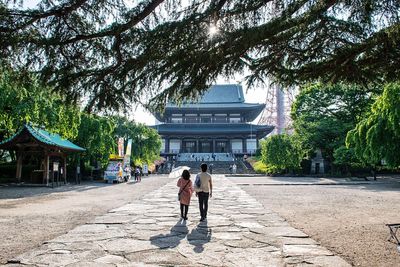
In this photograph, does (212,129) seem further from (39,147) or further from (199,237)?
(199,237)

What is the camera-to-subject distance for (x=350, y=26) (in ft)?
11.2

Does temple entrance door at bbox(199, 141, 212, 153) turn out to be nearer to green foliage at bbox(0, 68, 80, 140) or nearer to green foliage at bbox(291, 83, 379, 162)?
green foliage at bbox(291, 83, 379, 162)

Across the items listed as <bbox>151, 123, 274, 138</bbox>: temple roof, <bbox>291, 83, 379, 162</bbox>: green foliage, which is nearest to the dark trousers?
<bbox>291, 83, 379, 162</bbox>: green foliage

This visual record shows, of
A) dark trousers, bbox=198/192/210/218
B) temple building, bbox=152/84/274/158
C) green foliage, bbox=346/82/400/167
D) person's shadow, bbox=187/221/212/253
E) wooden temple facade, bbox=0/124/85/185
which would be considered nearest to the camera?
person's shadow, bbox=187/221/212/253

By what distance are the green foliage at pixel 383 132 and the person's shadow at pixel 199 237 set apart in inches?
495

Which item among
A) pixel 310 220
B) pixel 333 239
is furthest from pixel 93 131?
pixel 333 239

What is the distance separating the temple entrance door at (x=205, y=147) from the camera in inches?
2110

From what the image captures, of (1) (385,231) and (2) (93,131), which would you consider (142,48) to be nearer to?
(1) (385,231)

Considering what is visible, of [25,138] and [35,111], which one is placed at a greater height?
[35,111]

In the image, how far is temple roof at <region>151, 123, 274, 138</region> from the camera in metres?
50.9

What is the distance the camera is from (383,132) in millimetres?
17906

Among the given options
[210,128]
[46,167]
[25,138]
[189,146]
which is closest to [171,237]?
[25,138]

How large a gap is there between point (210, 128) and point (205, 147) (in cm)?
368

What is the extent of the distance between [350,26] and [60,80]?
2918 millimetres
